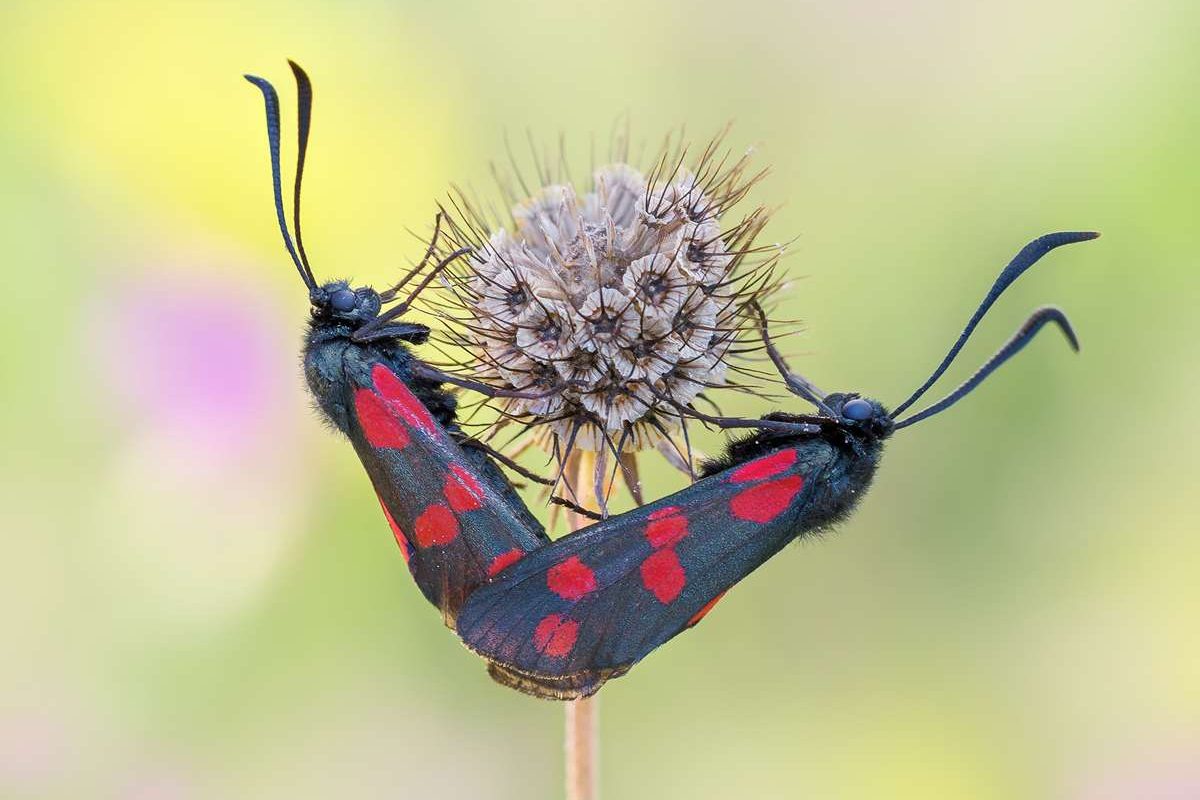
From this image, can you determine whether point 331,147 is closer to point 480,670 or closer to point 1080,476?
point 480,670

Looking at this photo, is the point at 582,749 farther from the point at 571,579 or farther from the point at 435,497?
the point at 435,497

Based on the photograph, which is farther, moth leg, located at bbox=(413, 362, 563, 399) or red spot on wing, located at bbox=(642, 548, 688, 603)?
moth leg, located at bbox=(413, 362, 563, 399)

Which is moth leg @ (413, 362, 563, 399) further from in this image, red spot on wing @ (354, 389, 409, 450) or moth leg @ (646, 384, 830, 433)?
moth leg @ (646, 384, 830, 433)

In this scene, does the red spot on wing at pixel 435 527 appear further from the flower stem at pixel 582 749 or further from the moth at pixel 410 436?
the flower stem at pixel 582 749

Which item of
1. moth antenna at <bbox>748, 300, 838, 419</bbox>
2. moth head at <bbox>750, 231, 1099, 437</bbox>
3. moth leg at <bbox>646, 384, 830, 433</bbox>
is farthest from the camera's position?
moth antenna at <bbox>748, 300, 838, 419</bbox>

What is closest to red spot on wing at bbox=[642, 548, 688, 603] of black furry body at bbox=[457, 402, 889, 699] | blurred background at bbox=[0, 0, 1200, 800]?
black furry body at bbox=[457, 402, 889, 699]

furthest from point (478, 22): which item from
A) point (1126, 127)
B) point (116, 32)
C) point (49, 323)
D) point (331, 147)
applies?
point (1126, 127)

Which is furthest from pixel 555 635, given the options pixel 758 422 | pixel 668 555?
pixel 758 422
